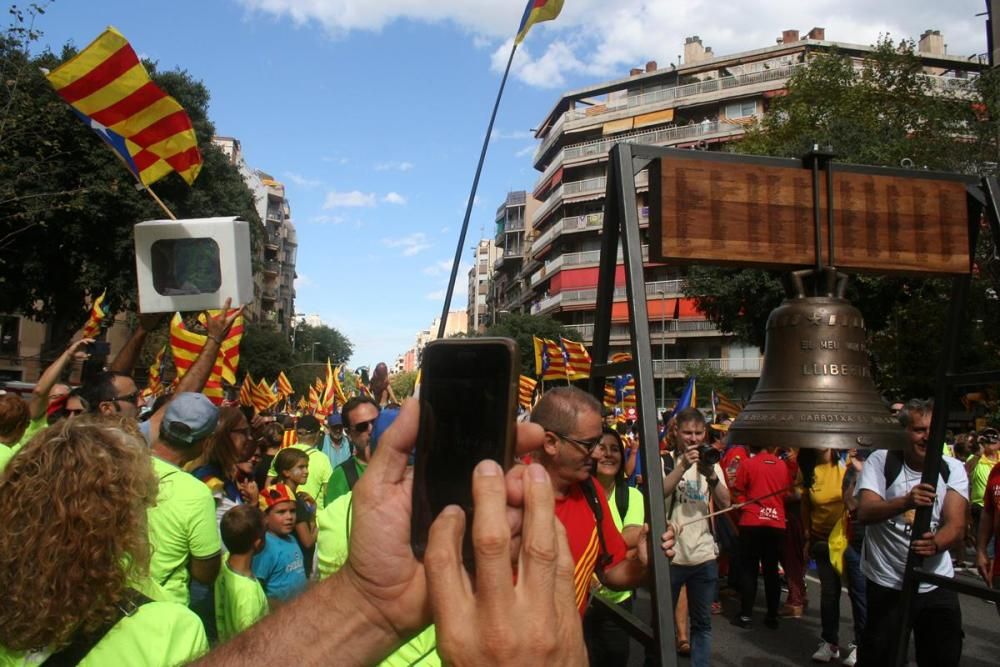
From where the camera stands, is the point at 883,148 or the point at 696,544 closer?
the point at 696,544

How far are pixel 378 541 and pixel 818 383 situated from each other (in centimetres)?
228

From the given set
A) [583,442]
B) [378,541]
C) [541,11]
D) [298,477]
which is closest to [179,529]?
[583,442]

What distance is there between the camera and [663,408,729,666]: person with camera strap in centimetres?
553

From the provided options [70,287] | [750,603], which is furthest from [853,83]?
[70,287]

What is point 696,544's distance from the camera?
5906mm

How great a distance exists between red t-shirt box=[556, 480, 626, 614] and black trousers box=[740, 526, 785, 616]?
14.8 ft

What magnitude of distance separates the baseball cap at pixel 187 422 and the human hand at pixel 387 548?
245cm

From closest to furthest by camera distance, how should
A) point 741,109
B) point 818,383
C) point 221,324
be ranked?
point 818,383
point 221,324
point 741,109

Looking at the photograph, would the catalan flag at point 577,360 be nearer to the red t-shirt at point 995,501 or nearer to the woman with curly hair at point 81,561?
the red t-shirt at point 995,501

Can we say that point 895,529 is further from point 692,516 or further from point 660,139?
point 660,139

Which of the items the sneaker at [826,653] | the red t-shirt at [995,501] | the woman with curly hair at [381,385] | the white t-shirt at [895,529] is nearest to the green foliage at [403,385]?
the woman with curly hair at [381,385]

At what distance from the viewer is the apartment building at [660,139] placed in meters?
48.7

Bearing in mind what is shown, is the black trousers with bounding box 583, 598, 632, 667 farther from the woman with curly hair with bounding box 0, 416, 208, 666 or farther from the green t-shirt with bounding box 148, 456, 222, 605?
the woman with curly hair with bounding box 0, 416, 208, 666

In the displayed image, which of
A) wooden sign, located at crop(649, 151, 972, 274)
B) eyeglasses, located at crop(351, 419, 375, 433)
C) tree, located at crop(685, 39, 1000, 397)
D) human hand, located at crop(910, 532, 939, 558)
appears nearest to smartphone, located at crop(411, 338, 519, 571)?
wooden sign, located at crop(649, 151, 972, 274)
